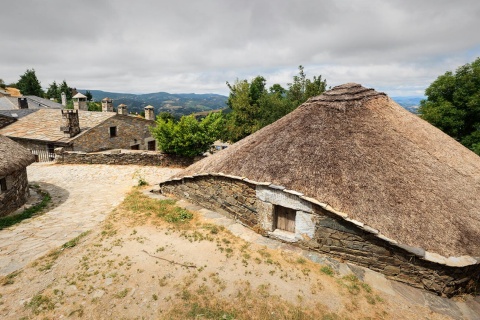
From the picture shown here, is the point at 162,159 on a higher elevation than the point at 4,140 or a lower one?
lower

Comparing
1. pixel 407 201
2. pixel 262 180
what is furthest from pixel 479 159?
pixel 262 180

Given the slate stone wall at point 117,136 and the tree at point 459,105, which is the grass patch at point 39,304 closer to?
the slate stone wall at point 117,136

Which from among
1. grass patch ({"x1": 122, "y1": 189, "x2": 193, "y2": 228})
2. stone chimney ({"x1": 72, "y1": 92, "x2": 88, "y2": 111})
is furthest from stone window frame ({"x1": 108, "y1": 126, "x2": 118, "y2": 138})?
grass patch ({"x1": 122, "y1": 189, "x2": 193, "y2": 228})

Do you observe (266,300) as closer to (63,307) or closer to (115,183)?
(63,307)

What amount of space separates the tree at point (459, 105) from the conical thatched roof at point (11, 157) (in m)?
24.6

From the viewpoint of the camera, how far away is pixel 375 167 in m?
7.04

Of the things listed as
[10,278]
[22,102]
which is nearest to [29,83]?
[22,102]

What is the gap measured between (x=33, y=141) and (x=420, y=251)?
26091 millimetres

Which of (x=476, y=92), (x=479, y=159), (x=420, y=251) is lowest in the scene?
(x=420, y=251)

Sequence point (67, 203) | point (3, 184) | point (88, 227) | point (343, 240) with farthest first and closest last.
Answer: point (67, 203)
point (3, 184)
point (88, 227)
point (343, 240)

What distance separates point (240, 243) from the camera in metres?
7.19

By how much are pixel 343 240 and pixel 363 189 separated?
1.49 meters

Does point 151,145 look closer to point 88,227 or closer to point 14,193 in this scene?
point 14,193

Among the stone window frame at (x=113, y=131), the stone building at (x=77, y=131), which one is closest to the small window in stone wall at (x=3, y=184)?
the stone building at (x=77, y=131)
